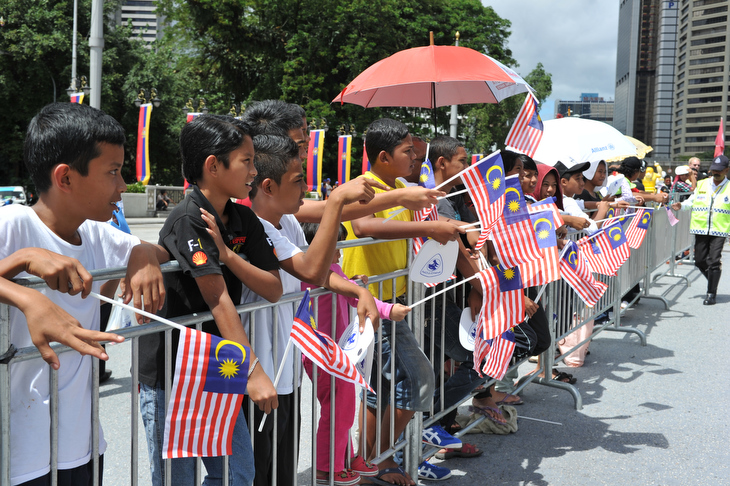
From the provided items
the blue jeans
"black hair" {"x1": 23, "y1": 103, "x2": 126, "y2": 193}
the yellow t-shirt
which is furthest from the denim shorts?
"black hair" {"x1": 23, "y1": 103, "x2": 126, "y2": 193}

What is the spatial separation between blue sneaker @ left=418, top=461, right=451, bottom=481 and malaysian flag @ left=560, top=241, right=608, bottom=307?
6.35ft

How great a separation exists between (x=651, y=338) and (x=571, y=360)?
179cm

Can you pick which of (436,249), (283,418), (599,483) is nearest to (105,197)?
(283,418)

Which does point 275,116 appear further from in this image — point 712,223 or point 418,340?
point 712,223

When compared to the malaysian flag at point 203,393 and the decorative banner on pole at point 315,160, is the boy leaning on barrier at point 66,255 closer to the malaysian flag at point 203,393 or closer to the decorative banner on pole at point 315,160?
the malaysian flag at point 203,393

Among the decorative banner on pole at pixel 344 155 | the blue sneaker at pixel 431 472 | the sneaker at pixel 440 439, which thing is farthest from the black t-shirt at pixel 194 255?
the decorative banner on pole at pixel 344 155

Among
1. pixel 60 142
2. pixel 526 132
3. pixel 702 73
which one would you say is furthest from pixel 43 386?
pixel 702 73

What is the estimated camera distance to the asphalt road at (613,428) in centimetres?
409

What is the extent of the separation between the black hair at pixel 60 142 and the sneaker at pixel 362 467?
6.97 ft

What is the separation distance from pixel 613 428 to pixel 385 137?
9.15 ft

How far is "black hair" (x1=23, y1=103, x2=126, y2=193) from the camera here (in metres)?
2.00

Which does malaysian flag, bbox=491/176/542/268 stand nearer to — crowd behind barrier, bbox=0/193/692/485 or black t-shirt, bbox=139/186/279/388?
crowd behind barrier, bbox=0/193/692/485

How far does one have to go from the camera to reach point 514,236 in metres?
3.75

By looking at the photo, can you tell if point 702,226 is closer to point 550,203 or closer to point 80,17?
point 550,203
